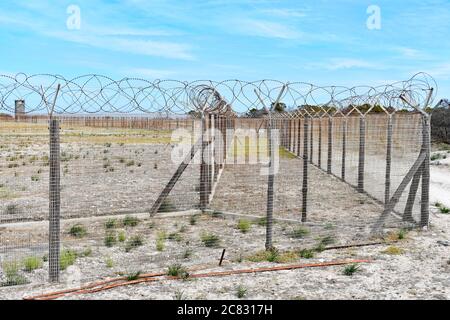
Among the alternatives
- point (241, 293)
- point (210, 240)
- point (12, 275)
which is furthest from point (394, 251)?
point (12, 275)

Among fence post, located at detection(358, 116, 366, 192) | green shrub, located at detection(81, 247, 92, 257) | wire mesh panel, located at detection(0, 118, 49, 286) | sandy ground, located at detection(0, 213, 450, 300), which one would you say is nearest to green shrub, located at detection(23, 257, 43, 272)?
wire mesh panel, located at detection(0, 118, 49, 286)

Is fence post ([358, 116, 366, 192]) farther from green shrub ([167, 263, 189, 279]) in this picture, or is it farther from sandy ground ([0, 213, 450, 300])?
green shrub ([167, 263, 189, 279])

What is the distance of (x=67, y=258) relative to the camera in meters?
6.56

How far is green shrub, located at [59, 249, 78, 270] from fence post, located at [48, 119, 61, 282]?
489mm

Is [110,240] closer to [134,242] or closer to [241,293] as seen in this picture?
[134,242]

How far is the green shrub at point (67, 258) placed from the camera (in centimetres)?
633

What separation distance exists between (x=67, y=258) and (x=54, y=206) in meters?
1.05

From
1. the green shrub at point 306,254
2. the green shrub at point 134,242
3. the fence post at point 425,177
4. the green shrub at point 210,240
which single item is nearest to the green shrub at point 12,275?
the green shrub at point 134,242

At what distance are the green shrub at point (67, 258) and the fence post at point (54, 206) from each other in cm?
49

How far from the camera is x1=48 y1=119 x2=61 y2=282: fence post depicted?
5.75 metres

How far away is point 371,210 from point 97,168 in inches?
463
